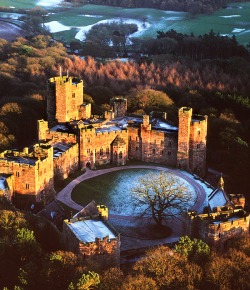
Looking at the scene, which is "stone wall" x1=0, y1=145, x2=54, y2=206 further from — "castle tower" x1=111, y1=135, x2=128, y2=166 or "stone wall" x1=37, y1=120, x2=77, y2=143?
"castle tower" x1=111, y1=135, x2=128, y2=166

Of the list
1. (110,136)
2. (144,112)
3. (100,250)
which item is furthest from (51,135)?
(100,250)

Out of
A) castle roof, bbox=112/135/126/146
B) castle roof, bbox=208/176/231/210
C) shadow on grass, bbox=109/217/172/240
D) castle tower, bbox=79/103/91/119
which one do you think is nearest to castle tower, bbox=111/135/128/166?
castle roof, bbox=112/135/126/146

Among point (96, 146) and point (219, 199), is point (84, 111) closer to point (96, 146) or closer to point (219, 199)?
point (96, 146)

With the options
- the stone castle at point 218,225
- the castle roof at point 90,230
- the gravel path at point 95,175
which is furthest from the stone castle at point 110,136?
the stone castle at point 218,225

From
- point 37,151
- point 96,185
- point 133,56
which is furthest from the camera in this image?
point 133,56

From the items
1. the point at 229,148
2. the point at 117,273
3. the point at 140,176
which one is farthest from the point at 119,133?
the point at 117,273

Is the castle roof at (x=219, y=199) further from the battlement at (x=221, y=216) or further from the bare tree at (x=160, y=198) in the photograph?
the battlement at (x=221, y=216)

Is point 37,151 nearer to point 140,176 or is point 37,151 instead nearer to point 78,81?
point 140,176
